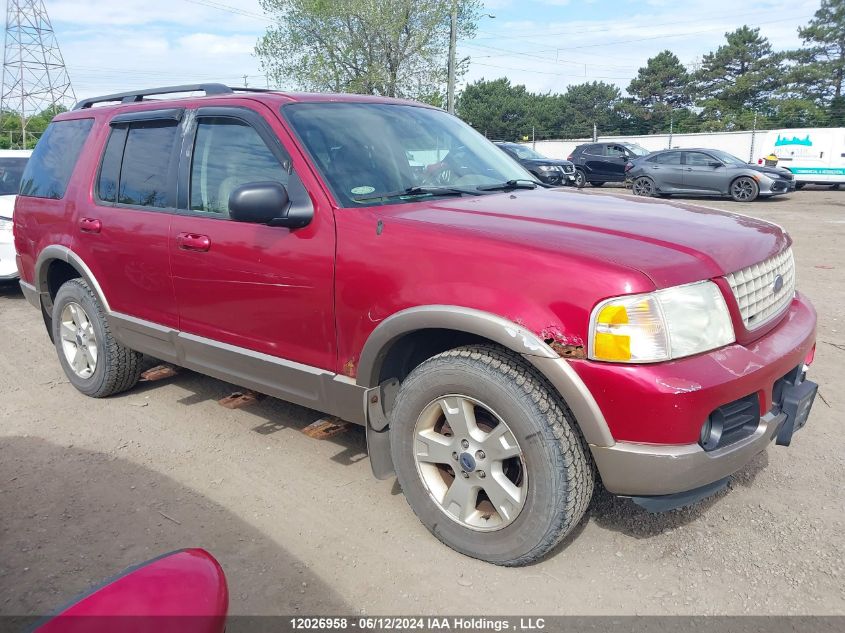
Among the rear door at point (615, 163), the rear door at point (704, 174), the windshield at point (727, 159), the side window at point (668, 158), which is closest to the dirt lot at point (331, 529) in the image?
the rear door at point (704, 174)

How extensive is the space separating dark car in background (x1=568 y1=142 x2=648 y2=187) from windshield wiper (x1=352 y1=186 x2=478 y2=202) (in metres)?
20.9

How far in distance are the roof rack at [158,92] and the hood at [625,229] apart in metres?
1.57

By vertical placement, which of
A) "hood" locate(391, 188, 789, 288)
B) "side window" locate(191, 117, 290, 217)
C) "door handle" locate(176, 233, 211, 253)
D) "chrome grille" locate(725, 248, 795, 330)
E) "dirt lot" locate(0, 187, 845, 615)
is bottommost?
"dirt lot" locate(0, 187, 845, 615)

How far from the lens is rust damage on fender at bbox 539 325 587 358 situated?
2.44 m

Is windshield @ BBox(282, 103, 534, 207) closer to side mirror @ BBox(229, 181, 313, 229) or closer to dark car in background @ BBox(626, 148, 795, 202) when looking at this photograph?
side mirror @ BBox(229, 181, 313, 229)

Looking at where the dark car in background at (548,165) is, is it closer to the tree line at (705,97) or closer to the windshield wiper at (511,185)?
the windshield wiper at (511,185)

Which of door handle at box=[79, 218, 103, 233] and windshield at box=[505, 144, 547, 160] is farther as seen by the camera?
windshield at box=[505, 144, 547, 160]

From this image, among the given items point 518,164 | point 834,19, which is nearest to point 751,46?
point 834,19

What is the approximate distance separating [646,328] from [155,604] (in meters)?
1.75

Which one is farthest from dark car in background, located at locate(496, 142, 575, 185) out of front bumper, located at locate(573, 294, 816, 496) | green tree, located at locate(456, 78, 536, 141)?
green tree, located at locate(456, 78, 536, 141)

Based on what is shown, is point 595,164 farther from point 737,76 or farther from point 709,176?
point 737,76

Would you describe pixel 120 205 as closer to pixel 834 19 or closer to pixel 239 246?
pixel 239 246

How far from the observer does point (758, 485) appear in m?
3.41

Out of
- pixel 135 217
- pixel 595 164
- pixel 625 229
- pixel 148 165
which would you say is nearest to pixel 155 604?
pixel 625 229
